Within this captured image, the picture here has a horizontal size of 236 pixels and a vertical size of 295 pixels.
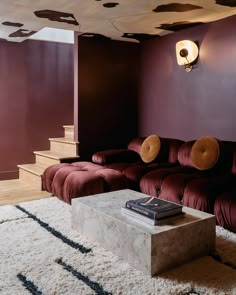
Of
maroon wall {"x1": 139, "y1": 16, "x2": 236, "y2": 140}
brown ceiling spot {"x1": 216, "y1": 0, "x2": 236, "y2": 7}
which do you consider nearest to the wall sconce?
maroon wall {"x1": 139, "y1": 16, "x2": 236, "y2": 140}

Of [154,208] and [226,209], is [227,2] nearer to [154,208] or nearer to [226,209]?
[226,209]

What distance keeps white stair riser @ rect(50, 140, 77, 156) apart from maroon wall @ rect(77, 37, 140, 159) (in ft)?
0.33

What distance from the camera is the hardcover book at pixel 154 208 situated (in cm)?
215

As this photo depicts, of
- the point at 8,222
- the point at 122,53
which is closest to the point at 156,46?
the point at 122,53

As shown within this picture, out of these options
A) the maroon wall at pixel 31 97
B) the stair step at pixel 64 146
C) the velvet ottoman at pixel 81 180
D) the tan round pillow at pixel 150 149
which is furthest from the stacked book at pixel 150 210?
the maroon wall at pixel 31 97

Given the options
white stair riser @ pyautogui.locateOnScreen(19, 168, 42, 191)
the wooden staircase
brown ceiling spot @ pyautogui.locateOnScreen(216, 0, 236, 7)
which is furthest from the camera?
the wooden staircase

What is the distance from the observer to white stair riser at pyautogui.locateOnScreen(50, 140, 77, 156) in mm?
4751

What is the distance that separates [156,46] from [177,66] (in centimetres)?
56

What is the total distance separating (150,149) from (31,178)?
66.1 inches

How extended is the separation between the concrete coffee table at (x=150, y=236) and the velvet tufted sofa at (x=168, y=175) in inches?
19.4

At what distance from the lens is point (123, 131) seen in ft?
17.0

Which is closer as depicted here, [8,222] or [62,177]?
[8,222]

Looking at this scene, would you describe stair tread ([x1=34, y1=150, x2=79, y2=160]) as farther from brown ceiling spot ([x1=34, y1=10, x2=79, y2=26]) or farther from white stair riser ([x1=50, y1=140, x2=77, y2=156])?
brown ceiling spot ([x1=34, y1=10, x2=79, y2=26])

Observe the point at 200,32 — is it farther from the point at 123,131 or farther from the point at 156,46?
the point at 123,131
